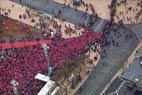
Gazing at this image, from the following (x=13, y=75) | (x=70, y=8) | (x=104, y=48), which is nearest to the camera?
(x=13, y=75)

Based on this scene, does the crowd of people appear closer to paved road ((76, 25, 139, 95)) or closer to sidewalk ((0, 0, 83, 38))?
sidewalk ((0, 0, 83, 38))

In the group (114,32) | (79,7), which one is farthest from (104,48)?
(79,7)

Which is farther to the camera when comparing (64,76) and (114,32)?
(114,32)

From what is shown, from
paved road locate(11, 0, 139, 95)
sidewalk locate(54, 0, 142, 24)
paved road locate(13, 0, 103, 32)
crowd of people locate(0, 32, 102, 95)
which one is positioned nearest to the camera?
crowd of people locate(0, 32, 102, 95)

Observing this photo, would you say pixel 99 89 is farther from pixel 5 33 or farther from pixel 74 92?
pixel 5 33

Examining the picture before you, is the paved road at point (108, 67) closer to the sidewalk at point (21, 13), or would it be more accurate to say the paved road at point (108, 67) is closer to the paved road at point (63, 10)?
the paved road at point (63, 10)

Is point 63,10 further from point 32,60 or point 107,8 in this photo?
point 32,60

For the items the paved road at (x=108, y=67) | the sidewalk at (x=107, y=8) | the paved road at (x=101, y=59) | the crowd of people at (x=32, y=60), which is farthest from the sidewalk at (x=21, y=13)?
the paved road at (x=108, y=67)

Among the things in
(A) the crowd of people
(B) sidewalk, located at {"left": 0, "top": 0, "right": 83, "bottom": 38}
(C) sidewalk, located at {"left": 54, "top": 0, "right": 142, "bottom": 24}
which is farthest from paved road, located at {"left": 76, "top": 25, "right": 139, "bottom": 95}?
(B) sidewalk, located at {"left": 0, "top": 0, "right": 83, "bottom": 38}
